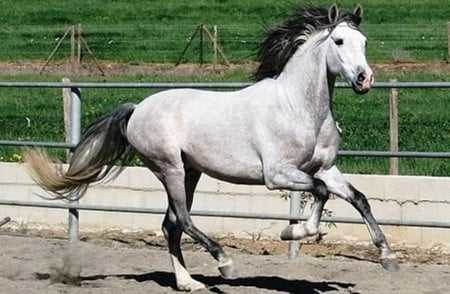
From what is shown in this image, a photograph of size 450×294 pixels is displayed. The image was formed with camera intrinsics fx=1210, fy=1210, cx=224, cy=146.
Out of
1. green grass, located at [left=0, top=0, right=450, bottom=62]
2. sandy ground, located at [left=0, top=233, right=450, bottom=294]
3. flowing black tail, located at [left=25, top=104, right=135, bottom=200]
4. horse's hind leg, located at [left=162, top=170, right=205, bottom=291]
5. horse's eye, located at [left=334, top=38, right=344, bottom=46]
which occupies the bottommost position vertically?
sandy ground, located at [left=0, top=233, right=450, bottom=294]

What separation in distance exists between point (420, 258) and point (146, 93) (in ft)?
25.4

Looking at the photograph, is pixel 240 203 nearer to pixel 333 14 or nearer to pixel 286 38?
pixel 286 38

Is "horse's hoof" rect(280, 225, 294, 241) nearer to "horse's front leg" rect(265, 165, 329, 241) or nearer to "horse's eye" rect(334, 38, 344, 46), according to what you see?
"horse's front leg" rect(265, 165, 329, 241)

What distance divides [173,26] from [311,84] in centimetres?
2543

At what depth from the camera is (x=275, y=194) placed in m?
10.1

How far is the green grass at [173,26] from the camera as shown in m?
27.0

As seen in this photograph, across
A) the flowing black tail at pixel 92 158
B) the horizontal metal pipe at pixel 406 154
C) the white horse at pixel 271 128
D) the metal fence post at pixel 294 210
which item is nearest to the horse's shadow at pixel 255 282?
the white horse at pixel 271 128

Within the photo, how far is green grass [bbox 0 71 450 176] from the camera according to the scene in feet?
38.5

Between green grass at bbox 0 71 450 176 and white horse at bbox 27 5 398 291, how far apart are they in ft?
12.5

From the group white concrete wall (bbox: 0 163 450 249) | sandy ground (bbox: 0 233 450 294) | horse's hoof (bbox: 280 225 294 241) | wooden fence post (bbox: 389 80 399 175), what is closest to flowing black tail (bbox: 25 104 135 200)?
sandy ground (bbox: 0 233 450 294)

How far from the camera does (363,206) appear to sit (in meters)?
7.24

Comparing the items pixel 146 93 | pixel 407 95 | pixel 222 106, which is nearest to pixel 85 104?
pixel 146 93

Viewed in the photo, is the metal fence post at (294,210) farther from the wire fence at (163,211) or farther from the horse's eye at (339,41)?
the horse's eye at (339,41)

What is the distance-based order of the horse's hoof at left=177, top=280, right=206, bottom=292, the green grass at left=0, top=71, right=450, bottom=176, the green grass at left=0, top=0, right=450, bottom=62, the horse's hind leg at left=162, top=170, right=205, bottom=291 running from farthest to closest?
the green grass at left=0, top=0, right=450, bottom=62, the green grass at left=0, top=71, right=450, bottom=176, the horse's hind leg at left=162, top=170, right=205, bottom=291, the horse's hoof at left=177, top=280, right=206, bottom=292
